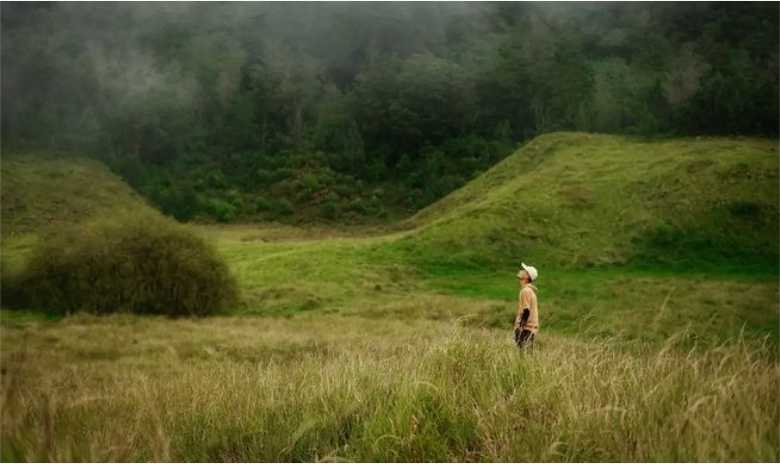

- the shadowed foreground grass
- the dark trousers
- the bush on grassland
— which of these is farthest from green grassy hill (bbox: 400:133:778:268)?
the shadowed foreground grass

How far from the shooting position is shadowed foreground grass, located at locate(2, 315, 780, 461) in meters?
4.18

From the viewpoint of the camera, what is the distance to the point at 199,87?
333 ft

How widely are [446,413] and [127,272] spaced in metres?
31.2

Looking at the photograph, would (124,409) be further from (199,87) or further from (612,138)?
(199,87)

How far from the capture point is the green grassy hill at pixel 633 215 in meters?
42.6

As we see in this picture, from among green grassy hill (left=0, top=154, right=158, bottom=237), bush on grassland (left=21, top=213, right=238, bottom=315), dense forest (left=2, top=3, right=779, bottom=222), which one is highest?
dense forest (left=2, top=3, right=779, bottom=222)

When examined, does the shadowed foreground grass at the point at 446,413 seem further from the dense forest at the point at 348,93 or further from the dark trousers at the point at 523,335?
the dense forest at the point at 348,93

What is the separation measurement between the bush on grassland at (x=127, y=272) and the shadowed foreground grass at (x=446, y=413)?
27068mm

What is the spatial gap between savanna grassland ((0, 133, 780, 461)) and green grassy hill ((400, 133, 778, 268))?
0.18 metres

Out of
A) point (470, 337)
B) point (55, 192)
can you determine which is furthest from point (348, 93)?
point (470, 337)

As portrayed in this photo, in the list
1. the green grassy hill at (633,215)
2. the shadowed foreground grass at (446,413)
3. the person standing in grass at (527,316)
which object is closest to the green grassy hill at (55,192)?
the green grassy hill at (633,215)

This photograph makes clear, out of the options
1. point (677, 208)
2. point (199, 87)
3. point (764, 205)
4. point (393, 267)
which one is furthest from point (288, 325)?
point (199, 87)

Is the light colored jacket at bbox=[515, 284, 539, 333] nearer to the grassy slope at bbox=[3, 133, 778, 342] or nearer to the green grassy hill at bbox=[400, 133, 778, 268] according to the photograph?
the grassy slope at bbox=[3, 133, 778, 342]

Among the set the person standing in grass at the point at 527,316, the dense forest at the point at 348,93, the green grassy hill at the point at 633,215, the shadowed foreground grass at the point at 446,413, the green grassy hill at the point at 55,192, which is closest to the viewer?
the shadowed foreground grass at the point at 446,413
